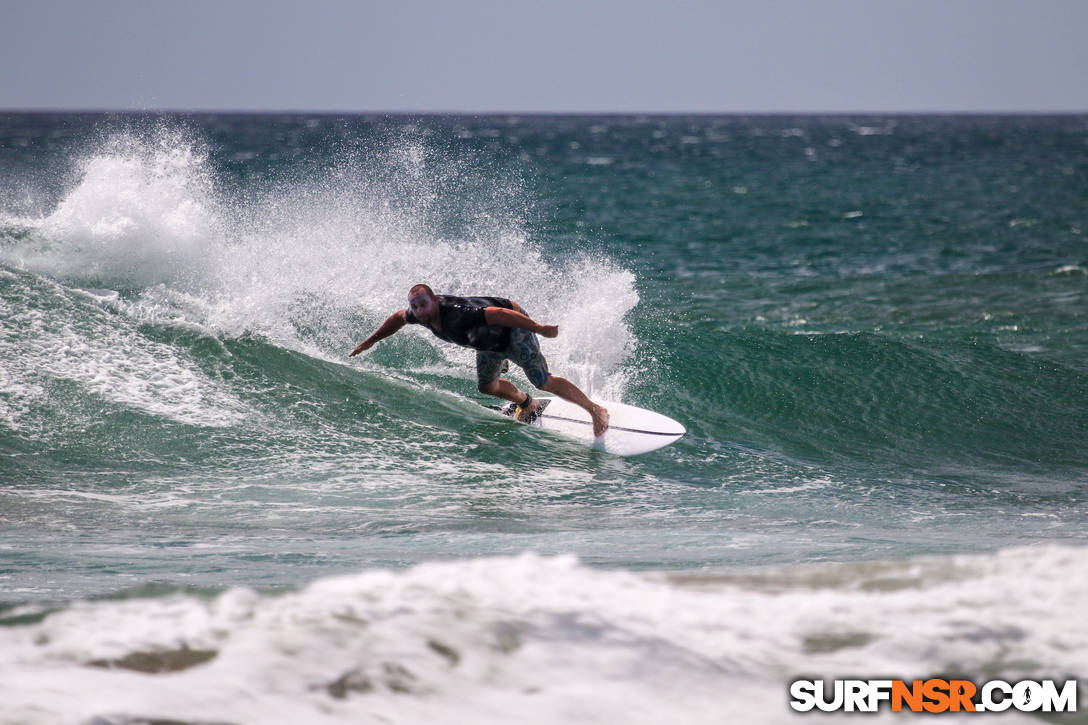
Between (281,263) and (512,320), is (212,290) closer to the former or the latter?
(281,263)

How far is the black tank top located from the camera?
7395 mm

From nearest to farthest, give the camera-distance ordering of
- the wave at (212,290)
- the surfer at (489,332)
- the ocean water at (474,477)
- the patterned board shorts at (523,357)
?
1. the ocean water at (474,477)
2. the surfer at (489,332)
3. the patterned board shorts at (523,357)
4. the wave at (212,290)

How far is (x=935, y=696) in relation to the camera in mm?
2234

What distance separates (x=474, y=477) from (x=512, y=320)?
1166mm

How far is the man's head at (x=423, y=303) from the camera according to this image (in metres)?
7.13

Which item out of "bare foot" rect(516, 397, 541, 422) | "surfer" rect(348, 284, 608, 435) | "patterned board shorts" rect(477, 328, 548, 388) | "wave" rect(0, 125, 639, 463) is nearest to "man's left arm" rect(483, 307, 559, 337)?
"surfer" rect(348, 284, 608, 435)

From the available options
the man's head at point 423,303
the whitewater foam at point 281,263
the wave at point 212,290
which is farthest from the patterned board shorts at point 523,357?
the whitewater foam at point 281,263

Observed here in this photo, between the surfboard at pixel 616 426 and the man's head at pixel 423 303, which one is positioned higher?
the man's head at pixel 423 303

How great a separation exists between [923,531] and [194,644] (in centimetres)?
492

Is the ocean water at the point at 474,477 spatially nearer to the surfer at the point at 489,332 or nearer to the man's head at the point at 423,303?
the surfer at the point at 489,332

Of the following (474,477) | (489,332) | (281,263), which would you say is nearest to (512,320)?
(489,332)

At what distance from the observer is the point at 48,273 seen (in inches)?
427

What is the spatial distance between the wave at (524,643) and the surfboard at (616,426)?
5214 mm

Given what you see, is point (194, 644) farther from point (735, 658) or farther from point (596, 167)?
point (596, 167)
